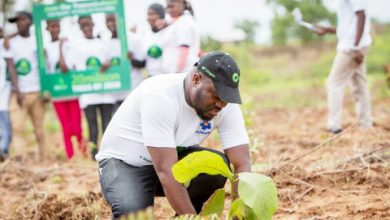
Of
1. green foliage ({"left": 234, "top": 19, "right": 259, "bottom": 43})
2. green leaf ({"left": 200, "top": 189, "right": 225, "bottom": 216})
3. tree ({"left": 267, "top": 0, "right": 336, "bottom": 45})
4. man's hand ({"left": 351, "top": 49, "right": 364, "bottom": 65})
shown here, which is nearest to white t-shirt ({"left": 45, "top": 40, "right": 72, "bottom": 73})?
man's hand ({"left": 351, "top": 49, "right": 364, "bottom": 65})

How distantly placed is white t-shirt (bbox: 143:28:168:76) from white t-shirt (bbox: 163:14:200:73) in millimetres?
96

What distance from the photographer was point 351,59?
5660 millimetres

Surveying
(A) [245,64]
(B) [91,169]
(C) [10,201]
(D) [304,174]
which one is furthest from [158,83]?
(A) [245,64]

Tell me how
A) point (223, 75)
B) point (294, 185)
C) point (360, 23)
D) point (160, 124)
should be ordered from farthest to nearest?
point (360, 23)
point (294, 185)
point (160, 124)
point (223, 75)

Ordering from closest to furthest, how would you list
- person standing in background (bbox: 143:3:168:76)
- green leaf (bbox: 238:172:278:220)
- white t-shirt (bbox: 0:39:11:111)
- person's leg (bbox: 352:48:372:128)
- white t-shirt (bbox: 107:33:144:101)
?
1. green leaf (bbox: 238:172:278:220)
2. person standing in background (bbox: 143:3:168:76)
3. white t-shirt (bbox: 0:39:11:111)
4. white t-shirt (bbox: 107:33:144:101)
5. person's leg (bbox: 352:48:372:128)

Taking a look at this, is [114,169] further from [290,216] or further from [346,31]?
[346,31]

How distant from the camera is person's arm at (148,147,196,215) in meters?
2.62

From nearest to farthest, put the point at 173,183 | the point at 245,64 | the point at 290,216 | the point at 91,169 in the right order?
the point at 173,183 → the point at 290,216 → the point at 91,169 → the point at 245,64

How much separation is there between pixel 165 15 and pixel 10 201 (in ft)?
6.93

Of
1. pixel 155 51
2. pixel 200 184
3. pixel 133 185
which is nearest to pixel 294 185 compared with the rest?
pixel 200 184

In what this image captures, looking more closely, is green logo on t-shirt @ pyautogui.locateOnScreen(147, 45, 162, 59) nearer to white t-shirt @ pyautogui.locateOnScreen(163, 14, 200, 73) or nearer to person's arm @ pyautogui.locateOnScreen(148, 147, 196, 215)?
white t-shirt @ pyautogui.locateOnScreen(163, 14, 200, 73)

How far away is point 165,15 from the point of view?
5410 millimetres

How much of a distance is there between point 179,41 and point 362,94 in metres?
2.01

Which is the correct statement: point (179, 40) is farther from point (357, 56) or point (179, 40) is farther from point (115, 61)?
point (357, 56)
